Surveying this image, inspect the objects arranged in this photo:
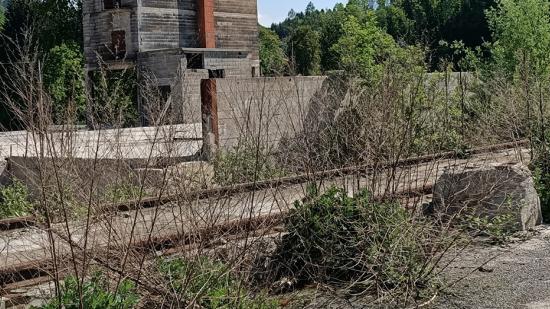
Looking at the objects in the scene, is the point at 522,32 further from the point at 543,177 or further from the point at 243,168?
the point at 243,168

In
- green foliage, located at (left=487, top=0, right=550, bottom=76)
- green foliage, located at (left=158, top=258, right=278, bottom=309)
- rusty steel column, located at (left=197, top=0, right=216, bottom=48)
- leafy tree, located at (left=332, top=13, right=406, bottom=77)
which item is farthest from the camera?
rusty steel column, located at (left=197, top=0, right=216, bottom=48)

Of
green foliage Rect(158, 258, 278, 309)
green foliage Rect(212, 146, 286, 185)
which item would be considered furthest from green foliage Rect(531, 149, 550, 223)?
green foliage Rect(158, 258, 278, 309)

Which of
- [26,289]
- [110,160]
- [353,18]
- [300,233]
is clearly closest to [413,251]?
[300,233]

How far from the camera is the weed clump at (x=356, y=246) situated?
600cm

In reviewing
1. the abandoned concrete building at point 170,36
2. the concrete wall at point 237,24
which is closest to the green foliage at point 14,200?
the abandoned concrete building at point 170,36

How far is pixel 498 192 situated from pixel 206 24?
93.9ft

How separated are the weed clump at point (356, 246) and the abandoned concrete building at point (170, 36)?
24.1m

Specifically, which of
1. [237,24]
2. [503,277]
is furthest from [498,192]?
[237,24]

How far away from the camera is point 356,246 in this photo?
626cm

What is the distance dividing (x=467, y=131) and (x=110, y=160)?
8618mm

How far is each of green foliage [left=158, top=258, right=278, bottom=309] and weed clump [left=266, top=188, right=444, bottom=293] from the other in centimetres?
98

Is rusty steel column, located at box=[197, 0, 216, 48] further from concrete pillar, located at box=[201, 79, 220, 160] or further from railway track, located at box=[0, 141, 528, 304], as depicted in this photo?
railway track, located at box=[0, 141, 528, 304]

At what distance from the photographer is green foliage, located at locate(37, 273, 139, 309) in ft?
14.2

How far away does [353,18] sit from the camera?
18.9 metres
